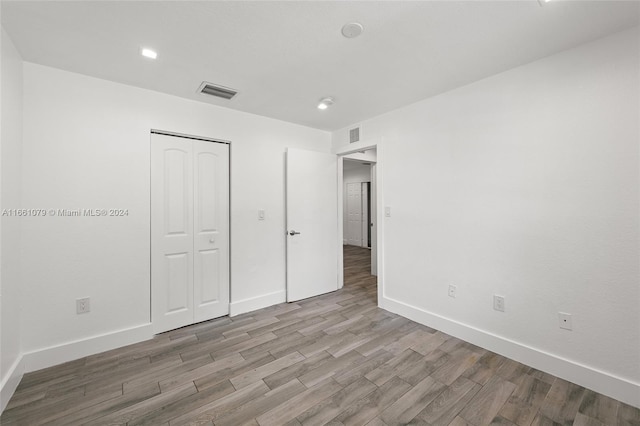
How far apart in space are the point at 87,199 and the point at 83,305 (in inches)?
37.0

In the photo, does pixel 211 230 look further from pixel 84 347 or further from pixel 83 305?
pixel 84 347

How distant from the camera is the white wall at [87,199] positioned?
2066 mm

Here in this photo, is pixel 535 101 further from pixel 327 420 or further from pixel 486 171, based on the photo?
pixel 327 420

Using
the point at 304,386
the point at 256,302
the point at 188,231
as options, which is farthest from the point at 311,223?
the point at 304,386

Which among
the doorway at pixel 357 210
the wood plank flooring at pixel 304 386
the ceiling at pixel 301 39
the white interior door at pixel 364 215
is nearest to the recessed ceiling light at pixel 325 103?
the ceiling at pixel 301 39

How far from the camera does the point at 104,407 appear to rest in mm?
1675

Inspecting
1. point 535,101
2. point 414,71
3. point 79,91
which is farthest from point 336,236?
point 79,91

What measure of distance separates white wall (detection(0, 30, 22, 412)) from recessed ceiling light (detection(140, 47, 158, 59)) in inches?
30.8

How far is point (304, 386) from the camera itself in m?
1.85

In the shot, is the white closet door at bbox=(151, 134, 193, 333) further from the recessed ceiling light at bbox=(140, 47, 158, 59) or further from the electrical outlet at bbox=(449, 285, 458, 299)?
the electrical outlet at bbox=(449, 285, 458, 299)

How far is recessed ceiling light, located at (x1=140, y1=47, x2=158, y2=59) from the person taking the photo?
1.90m

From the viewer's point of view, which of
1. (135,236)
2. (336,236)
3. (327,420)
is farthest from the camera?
(336,236)

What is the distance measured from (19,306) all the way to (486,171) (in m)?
4.09

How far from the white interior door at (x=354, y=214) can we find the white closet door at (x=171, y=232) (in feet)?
19.0
